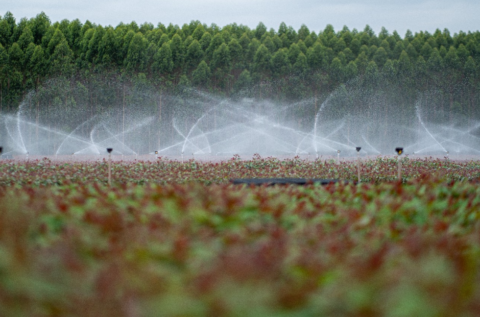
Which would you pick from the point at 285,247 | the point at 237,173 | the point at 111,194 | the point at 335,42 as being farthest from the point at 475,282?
the point at 335,42

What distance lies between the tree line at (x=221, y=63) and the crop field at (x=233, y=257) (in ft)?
97.6

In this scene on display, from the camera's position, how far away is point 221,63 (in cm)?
3412

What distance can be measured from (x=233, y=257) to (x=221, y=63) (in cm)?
3286

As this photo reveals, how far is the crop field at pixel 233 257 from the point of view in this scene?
149 centimetres

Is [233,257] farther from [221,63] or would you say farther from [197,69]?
[221,63]

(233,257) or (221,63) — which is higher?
(221,63)

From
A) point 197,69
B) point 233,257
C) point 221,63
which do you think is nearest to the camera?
point 233,257

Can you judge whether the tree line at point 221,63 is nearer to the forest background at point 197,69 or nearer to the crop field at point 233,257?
the forest background at point 197,69

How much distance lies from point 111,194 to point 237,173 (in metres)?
8.84

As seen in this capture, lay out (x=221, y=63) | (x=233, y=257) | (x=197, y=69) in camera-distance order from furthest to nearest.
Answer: (x=221, y=63) < (x=197, y=69) < (x=233, y=257)

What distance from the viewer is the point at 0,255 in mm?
1897

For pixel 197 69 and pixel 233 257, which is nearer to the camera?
pixel 233 257

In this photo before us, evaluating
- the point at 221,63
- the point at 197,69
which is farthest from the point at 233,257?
the point at 221,63

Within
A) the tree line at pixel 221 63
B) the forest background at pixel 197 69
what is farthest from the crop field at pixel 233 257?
the tree line at pixel 221 63
